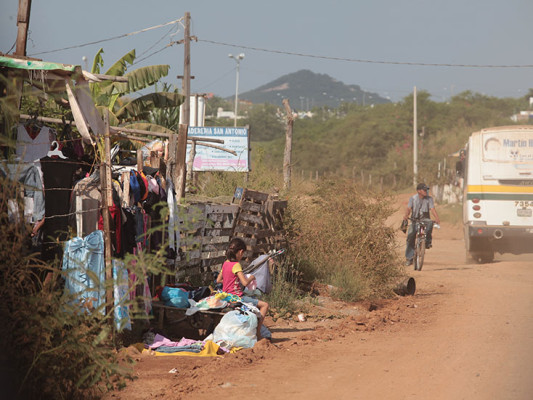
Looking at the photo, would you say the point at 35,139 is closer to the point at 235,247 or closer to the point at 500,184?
the point at 235,247

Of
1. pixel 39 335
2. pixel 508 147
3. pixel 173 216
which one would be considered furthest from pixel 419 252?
pixel 39 335

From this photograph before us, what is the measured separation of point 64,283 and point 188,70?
1544 cm

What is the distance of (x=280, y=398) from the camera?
22.5 feet

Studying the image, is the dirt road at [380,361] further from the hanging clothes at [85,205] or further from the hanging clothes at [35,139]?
the hanging clothes at [35,139]

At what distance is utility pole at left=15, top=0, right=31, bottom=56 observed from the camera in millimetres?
10227

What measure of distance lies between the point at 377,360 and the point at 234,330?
162cm

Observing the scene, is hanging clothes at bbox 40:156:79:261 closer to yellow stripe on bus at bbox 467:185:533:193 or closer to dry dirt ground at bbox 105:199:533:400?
dry dirt ground at bbox 105:199:533:400

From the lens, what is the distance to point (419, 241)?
18.5 meters

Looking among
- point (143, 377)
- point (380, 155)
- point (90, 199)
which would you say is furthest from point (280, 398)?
point (380, 155)

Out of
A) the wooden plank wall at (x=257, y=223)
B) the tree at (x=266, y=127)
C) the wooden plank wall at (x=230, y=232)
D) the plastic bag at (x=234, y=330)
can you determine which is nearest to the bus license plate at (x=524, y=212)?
the wooden plank wall at (x=230, y=232)

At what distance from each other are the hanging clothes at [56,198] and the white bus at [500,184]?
14263 mm

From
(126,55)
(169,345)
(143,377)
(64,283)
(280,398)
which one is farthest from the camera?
(126,55)

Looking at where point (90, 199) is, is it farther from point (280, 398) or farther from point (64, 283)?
point (280, 398)

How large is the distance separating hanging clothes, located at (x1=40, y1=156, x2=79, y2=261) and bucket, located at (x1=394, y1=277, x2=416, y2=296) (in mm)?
7390
